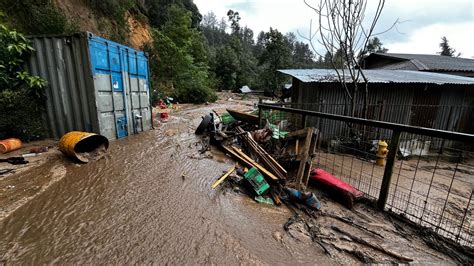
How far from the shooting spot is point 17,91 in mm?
4922

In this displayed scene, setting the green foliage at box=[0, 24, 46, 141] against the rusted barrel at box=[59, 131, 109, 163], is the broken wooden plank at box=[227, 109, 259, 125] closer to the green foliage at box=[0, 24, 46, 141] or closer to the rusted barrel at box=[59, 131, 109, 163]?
the rusted barrel at box=[59, 131, 109, 163]

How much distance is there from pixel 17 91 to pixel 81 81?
1.38 m

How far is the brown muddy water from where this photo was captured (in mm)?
2076

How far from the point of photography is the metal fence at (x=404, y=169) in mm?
2752

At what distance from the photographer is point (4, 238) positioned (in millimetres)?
2199

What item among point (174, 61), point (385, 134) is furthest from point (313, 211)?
point (174, 61)

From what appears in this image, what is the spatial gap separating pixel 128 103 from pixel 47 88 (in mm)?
1820

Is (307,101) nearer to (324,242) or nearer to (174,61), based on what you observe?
(324,242)

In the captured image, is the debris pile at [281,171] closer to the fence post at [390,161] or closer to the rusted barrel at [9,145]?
the fence post at [390,161]

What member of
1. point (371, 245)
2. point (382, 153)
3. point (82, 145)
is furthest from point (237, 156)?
point (382, 153)

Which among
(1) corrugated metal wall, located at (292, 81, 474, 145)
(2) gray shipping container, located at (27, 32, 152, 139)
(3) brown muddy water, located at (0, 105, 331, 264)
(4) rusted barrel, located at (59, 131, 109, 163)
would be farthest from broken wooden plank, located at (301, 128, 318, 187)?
(2) gray shipping container, located at (27, 32, 152, 139)

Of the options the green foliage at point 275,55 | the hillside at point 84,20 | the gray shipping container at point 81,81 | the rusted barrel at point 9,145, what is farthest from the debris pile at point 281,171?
the green foliage at point 275,55

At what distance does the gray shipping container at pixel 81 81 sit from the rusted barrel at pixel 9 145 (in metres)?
0.82

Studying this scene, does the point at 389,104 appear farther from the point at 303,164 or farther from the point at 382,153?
the point at 303,164
